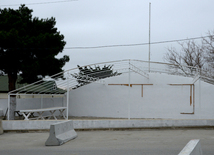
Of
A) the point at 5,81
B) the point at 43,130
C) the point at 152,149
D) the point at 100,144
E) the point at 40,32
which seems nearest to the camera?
the point at 152,149

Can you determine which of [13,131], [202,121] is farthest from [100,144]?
[202,121]

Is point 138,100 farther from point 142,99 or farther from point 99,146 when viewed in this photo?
point 99,146

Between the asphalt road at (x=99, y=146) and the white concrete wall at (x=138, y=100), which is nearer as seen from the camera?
the asphalt road at (x=99, y=146)

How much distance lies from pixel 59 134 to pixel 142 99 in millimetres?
11272

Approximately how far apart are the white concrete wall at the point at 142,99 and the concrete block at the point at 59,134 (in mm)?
8104

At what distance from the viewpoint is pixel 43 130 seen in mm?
14406

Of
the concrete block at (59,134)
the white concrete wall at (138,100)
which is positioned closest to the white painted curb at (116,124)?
the concrete block at (59,134)

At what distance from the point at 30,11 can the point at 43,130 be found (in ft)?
45.2

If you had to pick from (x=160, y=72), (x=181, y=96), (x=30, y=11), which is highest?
(x=30, y=11)

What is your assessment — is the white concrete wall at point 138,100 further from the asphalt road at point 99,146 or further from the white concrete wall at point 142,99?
the asphalt road at point 99,146

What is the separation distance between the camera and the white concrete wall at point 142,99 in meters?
19.6

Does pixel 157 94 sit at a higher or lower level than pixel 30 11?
lower

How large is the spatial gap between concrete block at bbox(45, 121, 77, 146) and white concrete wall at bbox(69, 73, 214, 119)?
26.6ft

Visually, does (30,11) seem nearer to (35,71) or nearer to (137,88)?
(35,71)
